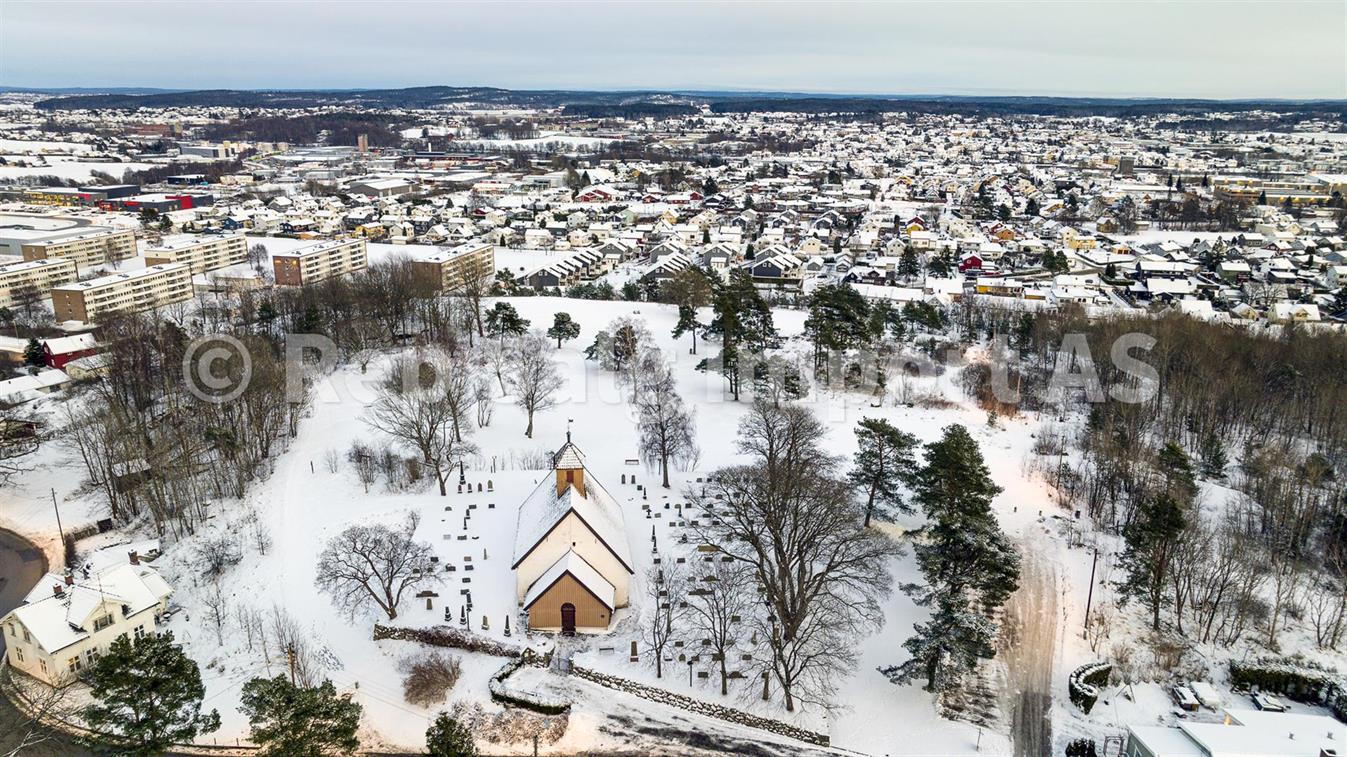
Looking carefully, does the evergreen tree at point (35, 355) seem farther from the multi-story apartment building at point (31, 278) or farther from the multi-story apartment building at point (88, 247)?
the multi-story apartment building at point (88, 247)

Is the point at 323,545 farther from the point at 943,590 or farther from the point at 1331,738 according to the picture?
the point at 1331,738

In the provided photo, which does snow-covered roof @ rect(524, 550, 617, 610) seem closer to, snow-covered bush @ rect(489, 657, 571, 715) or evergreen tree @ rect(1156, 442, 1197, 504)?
snow-covered bush @ rect(489, 657, 571, 715)

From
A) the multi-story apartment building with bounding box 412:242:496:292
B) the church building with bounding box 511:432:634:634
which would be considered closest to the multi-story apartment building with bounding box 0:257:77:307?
the multi-story apartment building with bounding box 412:242:496:292

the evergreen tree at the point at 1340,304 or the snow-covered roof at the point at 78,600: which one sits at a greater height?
the evergreen tree at the point at 1340,304

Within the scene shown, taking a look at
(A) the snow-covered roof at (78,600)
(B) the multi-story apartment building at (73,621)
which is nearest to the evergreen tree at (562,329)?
(A) the snow-covered roof at (78,600)

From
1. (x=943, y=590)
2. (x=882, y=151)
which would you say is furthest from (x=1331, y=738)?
(x=882, y=151)

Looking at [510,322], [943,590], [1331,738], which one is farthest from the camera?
[510,322]
